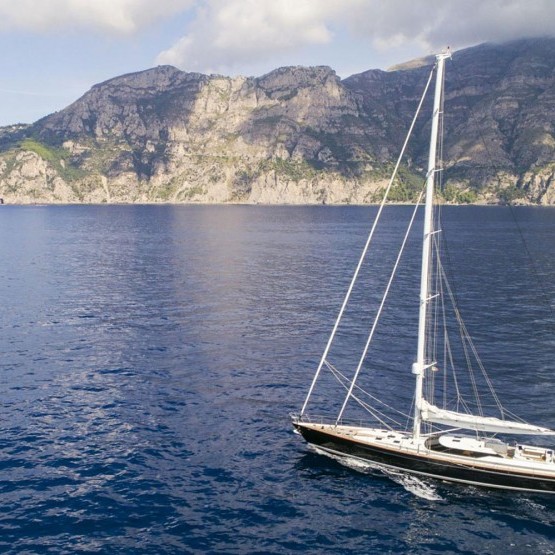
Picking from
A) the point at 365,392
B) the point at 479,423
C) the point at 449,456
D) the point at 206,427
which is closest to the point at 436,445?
the point at 449,456

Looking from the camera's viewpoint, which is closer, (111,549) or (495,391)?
(111,549)

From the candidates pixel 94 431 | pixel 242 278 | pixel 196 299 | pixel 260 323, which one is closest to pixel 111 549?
pixel 94 431

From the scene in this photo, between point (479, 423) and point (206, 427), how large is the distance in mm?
23800

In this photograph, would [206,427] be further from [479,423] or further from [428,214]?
[428,214]

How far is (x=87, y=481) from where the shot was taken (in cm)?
4325

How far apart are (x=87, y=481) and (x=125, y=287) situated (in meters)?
77.7

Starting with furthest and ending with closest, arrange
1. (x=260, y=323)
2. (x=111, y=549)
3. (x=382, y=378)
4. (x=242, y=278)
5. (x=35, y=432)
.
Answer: (x=242, y=278), (x=260, y=323), (x=382, y=378), (x=35, y=432), (x=111, y=549)

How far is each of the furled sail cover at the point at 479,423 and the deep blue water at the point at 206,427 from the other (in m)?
4.69

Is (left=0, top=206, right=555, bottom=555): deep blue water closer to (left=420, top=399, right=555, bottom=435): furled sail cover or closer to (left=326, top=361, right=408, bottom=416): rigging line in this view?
(left=326, top=361, right=408, bottom=416): rigging line

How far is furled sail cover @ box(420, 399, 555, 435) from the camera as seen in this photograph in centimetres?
4288

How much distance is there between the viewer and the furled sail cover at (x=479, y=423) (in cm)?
4288

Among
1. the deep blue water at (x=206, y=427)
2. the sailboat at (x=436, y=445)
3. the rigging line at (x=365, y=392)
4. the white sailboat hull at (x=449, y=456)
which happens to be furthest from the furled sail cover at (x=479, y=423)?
the rigging line at (x=365, y=392)

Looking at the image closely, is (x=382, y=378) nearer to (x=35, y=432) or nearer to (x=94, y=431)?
(x=94, y=431)

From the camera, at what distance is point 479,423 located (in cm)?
4356
